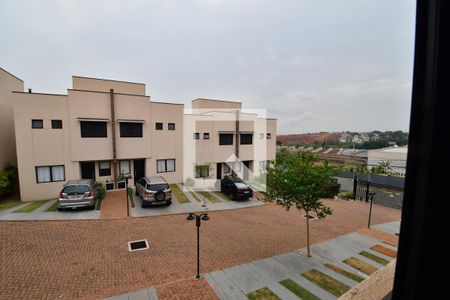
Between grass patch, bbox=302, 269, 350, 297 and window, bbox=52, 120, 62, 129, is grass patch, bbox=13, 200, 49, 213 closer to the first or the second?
window, bbox=52, 120, 62, 129

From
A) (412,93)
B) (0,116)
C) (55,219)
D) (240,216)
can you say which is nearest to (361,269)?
(240,216)

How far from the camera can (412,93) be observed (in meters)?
1.20

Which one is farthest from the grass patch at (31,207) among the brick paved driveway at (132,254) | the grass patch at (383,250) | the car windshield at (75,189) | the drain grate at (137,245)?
the grass patch at (383,250)

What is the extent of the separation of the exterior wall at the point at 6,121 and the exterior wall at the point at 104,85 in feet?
13.1

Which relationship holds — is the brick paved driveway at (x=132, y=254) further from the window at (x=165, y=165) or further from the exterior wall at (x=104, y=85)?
the exterior wall at (x=104, y=85)

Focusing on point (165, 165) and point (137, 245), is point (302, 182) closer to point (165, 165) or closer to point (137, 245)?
point (137, 245)

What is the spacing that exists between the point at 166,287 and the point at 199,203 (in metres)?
9.10

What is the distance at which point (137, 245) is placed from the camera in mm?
9648

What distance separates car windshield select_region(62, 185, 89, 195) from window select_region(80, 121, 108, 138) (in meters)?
4.89

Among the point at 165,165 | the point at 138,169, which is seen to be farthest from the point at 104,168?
the point at 165,165

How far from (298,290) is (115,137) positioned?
15670mm

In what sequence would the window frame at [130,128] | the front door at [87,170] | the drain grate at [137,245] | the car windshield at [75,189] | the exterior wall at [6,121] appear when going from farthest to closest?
the window frame at [130,128] < the front door at [87,170] < the exterior wall at [6,121] < the car windshield at [75,189] < the drain grate at [137,245]

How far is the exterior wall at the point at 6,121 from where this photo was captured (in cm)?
1575

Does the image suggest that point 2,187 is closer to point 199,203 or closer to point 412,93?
point 199,203
